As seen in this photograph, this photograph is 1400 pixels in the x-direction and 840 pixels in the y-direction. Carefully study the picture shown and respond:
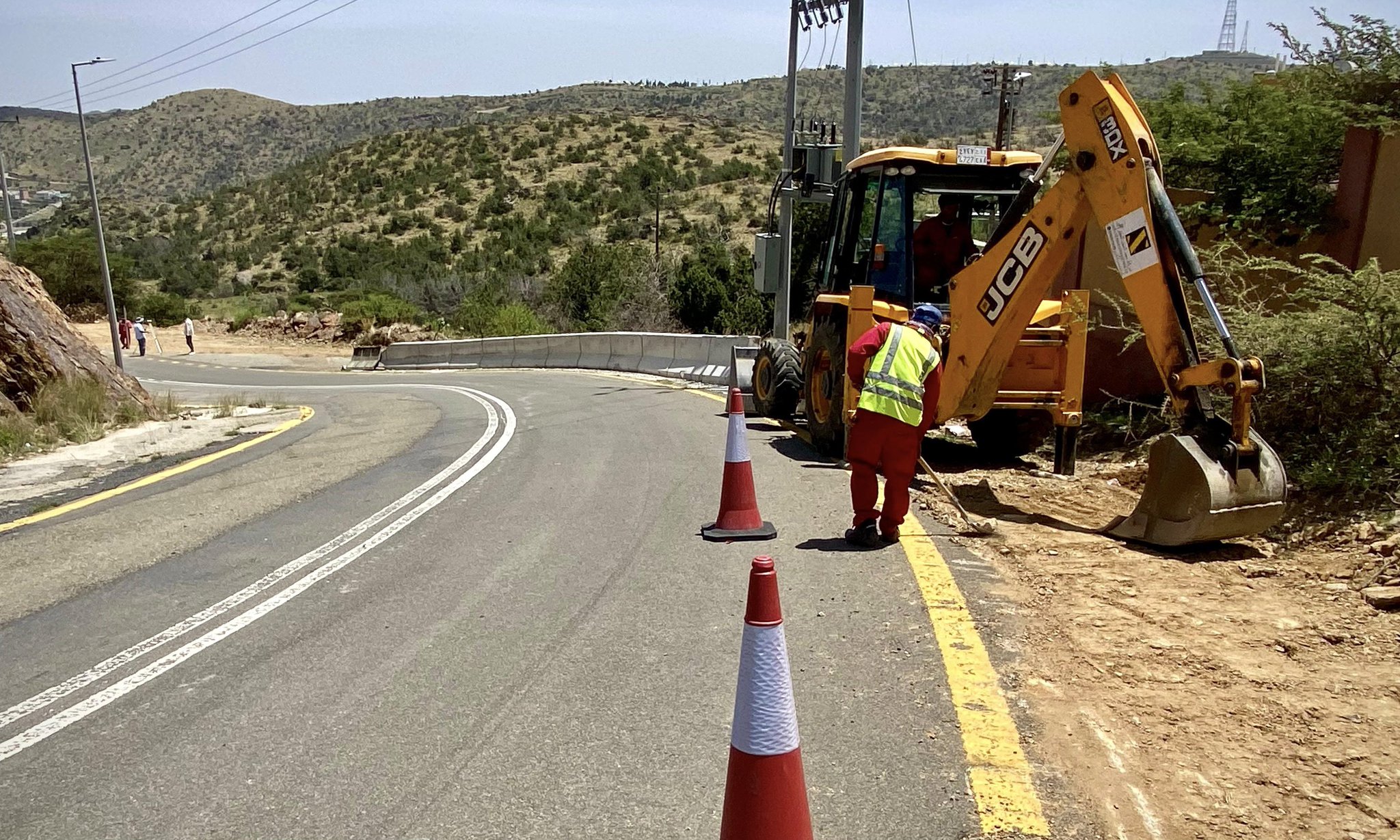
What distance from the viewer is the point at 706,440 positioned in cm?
1154

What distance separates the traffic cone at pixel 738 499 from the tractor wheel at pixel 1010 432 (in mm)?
3435

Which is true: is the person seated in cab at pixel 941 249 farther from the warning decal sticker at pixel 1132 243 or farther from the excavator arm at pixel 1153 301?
the warning decal sticker at pixel 1132 243

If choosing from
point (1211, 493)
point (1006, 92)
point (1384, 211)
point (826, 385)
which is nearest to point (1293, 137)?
point (1384, 211)

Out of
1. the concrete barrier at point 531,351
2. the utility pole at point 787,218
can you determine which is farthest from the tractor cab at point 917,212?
the concrete barrier at point 531,351

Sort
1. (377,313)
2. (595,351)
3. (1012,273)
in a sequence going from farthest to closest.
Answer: (377,313) → (595,351) → (1012,273)

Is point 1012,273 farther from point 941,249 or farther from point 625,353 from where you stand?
point 625,353

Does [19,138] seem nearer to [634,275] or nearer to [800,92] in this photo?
[800,92]

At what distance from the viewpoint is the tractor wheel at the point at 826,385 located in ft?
31.7

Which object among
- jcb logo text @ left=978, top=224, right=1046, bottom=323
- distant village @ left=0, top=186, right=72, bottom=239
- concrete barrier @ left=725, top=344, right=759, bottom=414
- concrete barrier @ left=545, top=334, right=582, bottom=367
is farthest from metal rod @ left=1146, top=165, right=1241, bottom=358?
distant village @ left=0, top=186, right=72, bottom=239

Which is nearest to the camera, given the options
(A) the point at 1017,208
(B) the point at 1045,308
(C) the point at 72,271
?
(A) the point at 1017,208

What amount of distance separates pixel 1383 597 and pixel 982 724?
7.95 ft

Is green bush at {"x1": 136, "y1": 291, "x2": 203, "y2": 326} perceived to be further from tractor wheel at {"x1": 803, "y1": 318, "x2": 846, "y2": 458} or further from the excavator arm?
the excavator arm

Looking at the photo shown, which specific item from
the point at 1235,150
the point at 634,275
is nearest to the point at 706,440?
the point at 1235,150

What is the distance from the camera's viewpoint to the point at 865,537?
6.48 metres
